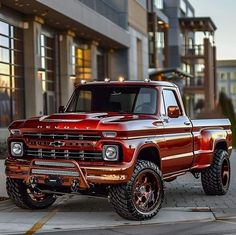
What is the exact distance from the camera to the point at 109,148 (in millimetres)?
8781

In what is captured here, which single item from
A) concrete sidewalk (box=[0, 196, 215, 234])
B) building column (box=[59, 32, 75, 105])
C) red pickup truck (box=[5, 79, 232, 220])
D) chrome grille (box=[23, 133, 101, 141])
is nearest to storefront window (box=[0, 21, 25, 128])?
building column (box=[59, 32, 75, 105])

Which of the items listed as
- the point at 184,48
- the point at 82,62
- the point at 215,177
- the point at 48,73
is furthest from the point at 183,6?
the point at 215,177

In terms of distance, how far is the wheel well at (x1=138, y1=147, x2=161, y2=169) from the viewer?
375 inches

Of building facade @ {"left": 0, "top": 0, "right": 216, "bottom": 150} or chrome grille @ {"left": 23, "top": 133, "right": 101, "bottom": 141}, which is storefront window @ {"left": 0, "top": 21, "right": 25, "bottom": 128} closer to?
building facade @ {"left": 0, "top": 0, "right": 216, "bottom": 150}

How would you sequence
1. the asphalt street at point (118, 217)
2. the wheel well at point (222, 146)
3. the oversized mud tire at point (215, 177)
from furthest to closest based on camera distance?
1. the wheel well at point (222, 146)
2. the oversized mud tire at point (215, 177)
3. the asphalt street at point (118, 217)

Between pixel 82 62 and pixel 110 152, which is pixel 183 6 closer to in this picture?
pixel 82 62

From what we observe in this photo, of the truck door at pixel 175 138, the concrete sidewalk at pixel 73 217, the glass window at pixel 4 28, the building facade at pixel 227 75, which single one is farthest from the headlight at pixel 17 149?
the building facade at pixel 227 75

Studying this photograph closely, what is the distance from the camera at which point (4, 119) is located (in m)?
26.6

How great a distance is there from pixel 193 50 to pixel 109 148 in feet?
195

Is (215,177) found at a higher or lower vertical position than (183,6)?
lower

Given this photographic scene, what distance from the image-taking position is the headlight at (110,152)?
877 cm

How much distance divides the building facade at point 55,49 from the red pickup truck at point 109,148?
1444 centimetres

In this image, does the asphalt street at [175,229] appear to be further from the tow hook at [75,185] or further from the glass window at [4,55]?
the glass window at [4,55]

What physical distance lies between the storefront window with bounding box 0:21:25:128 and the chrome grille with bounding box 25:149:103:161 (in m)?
17.2
